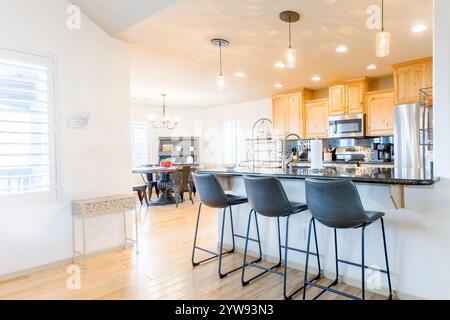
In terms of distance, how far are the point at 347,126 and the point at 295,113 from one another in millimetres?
1254

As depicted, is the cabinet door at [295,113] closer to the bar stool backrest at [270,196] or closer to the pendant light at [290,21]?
the pendant light at [290,21]

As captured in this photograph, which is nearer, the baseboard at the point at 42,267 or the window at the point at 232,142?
the baseboard at the point at 42,267

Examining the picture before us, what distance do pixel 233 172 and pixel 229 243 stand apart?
3.18ft

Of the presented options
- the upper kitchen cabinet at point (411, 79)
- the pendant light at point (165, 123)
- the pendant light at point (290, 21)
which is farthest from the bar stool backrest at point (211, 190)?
the pendant light at point (165, 123)

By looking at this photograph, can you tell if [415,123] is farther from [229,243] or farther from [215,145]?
[215,145]

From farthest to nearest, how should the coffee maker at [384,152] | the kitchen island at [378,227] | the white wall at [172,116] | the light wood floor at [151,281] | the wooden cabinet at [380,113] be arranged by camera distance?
the white wall at [172,116], the coffee maker at [384,152], the wooden cabinet at [380,113], the light wood floor at [151,281], the kitchen island at [378,227]

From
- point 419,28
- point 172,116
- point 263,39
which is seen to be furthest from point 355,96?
point 172,116

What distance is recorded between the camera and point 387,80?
5.44 m

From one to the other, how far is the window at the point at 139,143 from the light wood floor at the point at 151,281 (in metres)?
4.99

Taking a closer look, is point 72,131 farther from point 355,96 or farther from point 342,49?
point 355,96

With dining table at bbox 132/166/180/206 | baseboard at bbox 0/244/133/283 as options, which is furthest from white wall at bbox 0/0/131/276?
dining table at bbox 132/166/180/206

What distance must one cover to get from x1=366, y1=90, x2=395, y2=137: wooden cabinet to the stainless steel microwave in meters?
0.14

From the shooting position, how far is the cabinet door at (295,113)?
6.29 m
